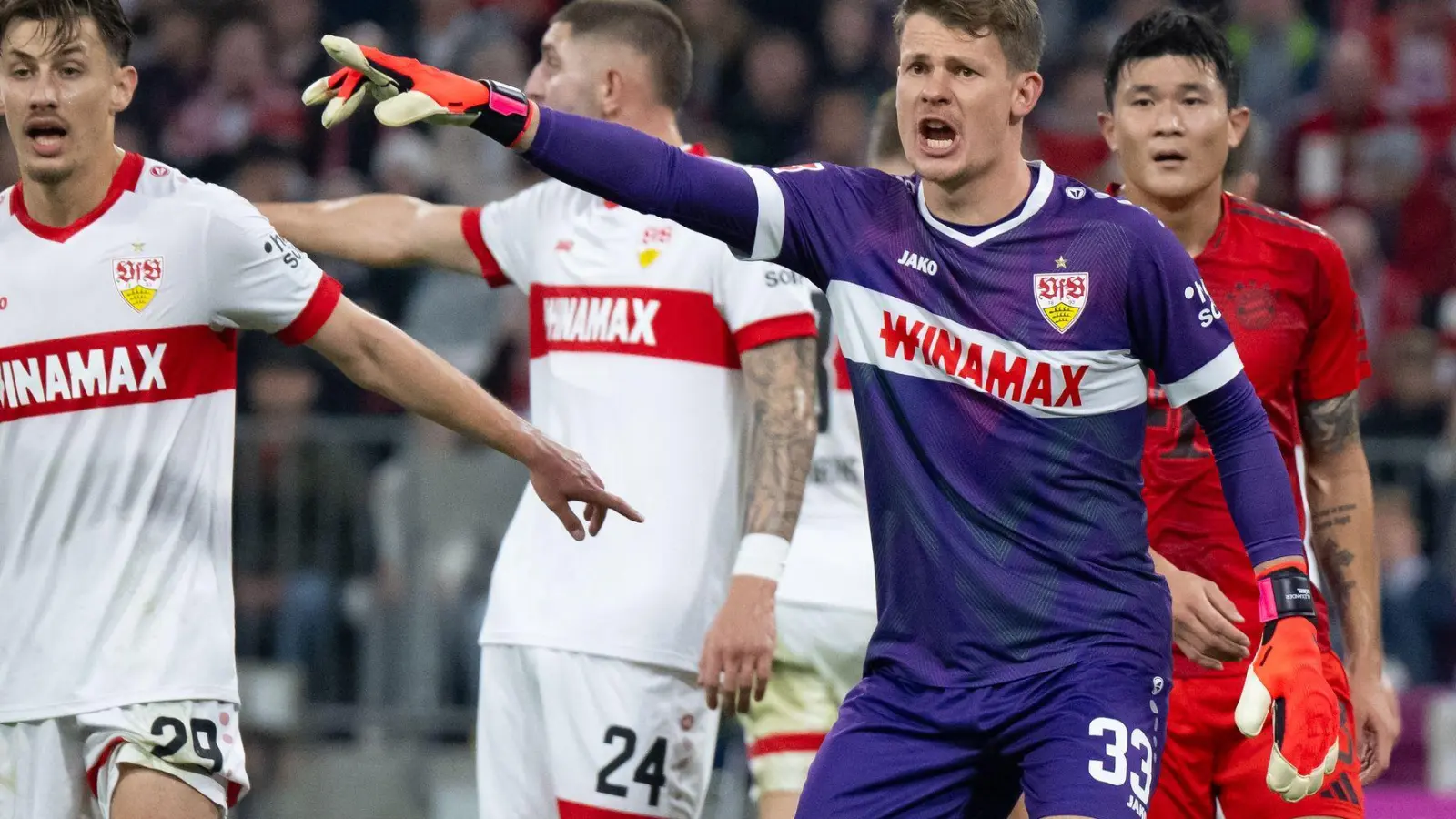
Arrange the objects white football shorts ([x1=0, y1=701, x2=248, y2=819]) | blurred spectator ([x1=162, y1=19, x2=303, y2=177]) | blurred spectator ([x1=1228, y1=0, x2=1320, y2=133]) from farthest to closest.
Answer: blurred spectator ([x1=162, y1=19, x2=303, y2=177])
blurred spectator ([x1=1228, y1=0, x2=1320, y2=133])
white football shorts ([x1=0, y1=701, x2=248, y2=819])

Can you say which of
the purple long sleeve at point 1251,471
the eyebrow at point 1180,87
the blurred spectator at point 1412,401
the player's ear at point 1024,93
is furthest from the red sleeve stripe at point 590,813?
the blurred spectator at point 1412,401

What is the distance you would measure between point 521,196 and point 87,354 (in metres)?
1.89

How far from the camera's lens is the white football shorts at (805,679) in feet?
22.3

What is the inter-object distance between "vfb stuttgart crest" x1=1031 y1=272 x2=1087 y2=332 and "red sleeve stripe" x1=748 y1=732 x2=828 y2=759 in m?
2.59

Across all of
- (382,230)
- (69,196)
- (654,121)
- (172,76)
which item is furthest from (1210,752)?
(172,76)

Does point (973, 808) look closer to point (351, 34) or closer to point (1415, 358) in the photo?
point (1415, 358)

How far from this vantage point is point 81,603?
15.6ft

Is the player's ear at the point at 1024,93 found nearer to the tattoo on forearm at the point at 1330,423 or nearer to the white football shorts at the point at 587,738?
the tattoo on forearm at the point at 1330,423

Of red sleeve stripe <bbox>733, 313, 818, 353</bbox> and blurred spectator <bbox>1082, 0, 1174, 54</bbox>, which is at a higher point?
blurred spectator <bbox>1082, 0, 1174, 54</bbox>

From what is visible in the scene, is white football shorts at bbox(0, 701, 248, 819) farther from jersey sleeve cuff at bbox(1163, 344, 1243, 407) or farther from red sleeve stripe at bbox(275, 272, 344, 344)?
jersey sleeve cuff at bbox(1163, 344, 1243, 407)

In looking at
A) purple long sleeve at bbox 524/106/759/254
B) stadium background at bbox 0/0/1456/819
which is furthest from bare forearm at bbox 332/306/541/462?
stadium background at bbox 0/0/1456/819

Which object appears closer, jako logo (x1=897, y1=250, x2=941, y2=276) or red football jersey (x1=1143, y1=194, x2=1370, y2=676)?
jako logo (x1=897, y1=250, x2=941, y2=276)

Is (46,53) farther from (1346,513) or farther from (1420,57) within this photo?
(1420,57)

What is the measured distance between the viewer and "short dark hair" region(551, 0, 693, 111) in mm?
6324
